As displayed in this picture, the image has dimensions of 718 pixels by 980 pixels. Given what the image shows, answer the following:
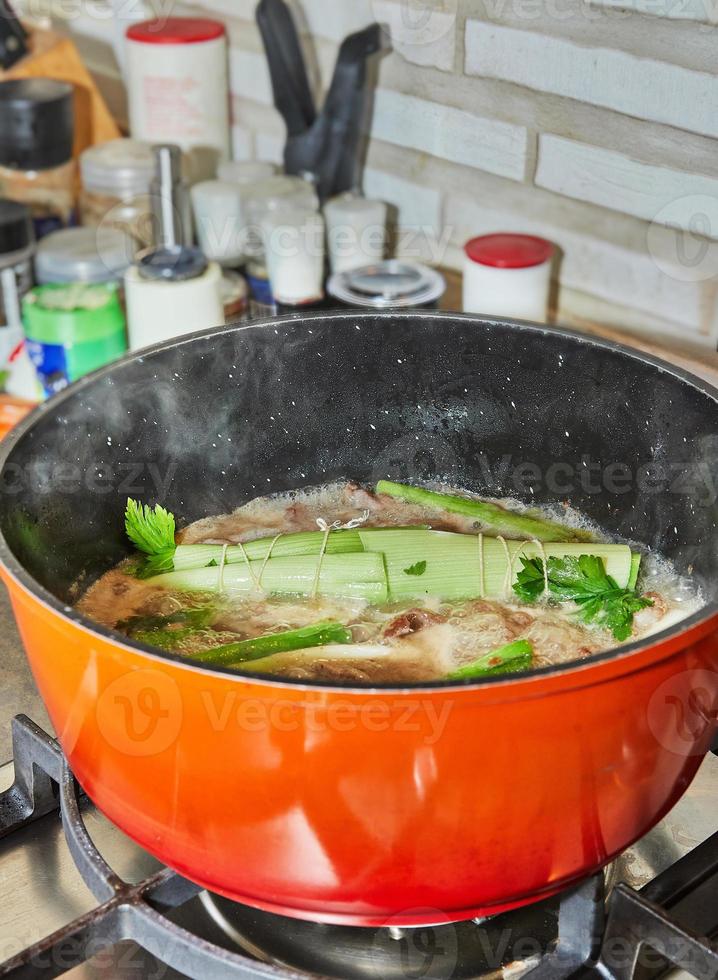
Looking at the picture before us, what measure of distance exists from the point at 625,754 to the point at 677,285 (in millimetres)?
753

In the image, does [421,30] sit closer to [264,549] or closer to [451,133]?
[451,133]

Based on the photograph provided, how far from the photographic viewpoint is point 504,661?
785mm

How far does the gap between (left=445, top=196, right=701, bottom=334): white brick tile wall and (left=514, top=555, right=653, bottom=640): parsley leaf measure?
46cm

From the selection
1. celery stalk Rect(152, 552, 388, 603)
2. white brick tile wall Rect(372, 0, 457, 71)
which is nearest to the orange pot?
celery stalk Rect(152, 552, 388, 603)

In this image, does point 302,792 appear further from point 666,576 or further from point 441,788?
point 666,576

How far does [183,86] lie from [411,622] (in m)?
1.11

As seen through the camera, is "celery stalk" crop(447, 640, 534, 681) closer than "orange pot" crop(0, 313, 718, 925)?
No

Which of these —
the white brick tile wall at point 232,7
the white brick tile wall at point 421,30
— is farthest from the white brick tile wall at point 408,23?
the white brick tile wall at point 232,7

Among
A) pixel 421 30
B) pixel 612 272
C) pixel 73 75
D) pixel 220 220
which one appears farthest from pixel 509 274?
pixel 73 75

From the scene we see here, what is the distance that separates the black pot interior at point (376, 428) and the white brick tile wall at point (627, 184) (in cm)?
36

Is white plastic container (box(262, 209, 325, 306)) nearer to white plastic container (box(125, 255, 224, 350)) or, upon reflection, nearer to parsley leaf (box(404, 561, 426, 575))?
white plastic container (box(125, 255, 224, 350))

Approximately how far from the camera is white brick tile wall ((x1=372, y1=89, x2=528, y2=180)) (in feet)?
4.46

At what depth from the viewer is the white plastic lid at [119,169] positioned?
1.64 metres

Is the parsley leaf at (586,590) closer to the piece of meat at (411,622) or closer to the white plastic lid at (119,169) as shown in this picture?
the piece of meat at (411,622)
